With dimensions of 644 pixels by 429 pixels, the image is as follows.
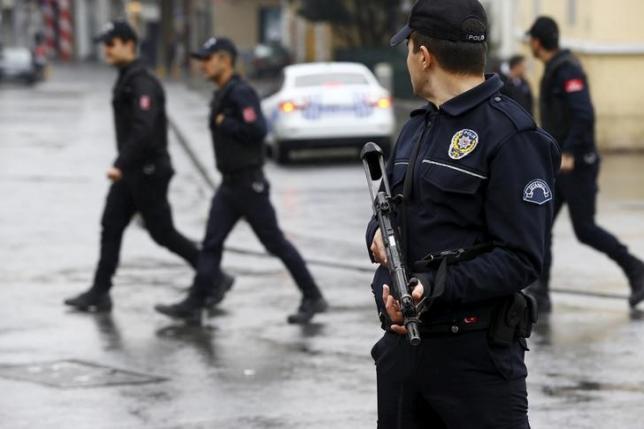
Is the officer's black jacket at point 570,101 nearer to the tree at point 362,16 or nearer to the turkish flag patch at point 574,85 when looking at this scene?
the turkish flag patch at point 574,85

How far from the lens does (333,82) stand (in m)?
23.1

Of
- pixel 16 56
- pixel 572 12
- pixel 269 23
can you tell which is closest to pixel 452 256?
pixel 572 12

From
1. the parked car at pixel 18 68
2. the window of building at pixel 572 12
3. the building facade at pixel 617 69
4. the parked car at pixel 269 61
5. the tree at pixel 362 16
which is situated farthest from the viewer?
the parked car at pixel 269 61

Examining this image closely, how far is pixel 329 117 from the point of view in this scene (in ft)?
74.6

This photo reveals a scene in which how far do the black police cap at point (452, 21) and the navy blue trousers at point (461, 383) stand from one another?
780 millimetres

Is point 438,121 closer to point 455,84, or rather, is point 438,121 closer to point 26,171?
point 455,84

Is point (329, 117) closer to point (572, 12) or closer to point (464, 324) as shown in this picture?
point (572, 12)

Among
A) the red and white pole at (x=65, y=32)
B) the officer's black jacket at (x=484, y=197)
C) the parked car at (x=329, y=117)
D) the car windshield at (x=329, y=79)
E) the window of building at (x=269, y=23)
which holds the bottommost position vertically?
the red and white pole at (x=65, y=32)

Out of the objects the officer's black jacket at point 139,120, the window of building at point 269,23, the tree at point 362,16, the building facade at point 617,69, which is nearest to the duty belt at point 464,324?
the officer's black jacket at point 139,120

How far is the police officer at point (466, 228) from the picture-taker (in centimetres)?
409

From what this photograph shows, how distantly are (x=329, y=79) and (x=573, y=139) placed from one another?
13613 mm

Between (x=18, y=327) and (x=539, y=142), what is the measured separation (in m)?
6.20

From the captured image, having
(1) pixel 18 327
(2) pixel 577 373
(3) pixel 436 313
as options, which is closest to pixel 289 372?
(2) pixel 577 373

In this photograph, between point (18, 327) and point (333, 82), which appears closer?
point (18, 327)
